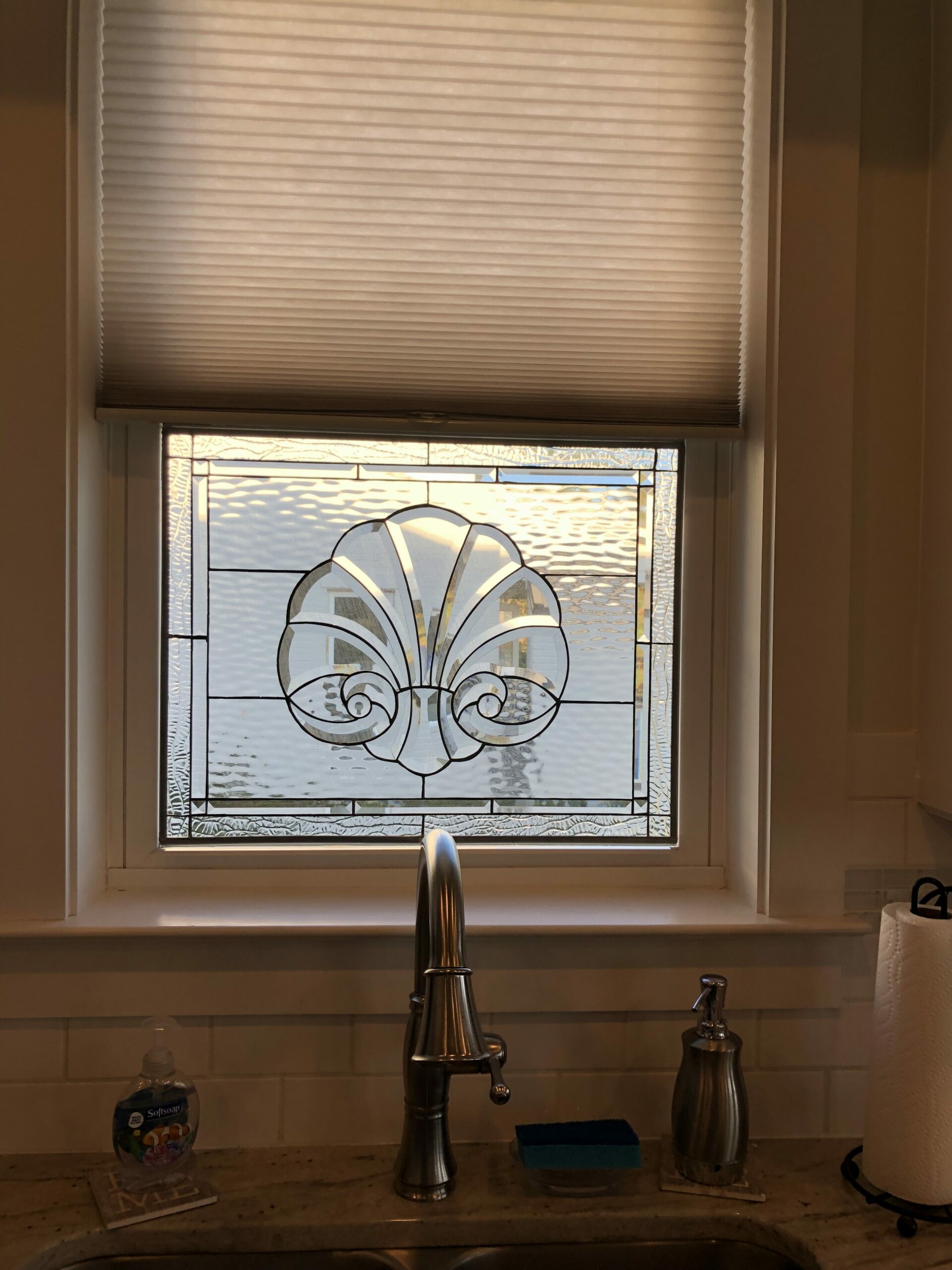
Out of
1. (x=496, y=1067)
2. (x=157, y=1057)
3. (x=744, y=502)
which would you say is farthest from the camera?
(x=744, y=502)

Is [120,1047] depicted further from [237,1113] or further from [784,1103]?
[784,1103]

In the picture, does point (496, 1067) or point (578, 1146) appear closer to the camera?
point (496, 1067)

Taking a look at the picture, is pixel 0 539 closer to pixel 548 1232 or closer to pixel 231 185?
pixel 231 185

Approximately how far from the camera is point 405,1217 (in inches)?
44.6

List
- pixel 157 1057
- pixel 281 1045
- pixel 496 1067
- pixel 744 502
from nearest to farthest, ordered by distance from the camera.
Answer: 1. pixel 496 1067
2. pixel 157 1057
3. pixel 281 1045
4. pixel 744 502

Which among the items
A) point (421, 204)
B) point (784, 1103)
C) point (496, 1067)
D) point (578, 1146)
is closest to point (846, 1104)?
point (784, 1103)

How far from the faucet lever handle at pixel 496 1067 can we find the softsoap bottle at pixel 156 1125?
38 centimetres

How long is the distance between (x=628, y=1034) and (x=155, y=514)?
0.97 metres

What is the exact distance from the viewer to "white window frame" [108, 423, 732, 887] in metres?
1.42

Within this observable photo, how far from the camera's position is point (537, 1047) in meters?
1.31

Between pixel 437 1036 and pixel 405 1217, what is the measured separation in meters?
0.23

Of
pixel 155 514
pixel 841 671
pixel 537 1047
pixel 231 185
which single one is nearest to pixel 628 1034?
pixel 537 1047

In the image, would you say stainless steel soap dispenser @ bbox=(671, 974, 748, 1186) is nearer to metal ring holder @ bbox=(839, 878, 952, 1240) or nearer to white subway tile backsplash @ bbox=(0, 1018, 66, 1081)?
metal ring holder @ bbox=(839, 878, 952, 1240)

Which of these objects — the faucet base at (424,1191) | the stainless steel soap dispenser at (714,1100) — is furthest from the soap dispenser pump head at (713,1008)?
the faucet base at (424,1191)
